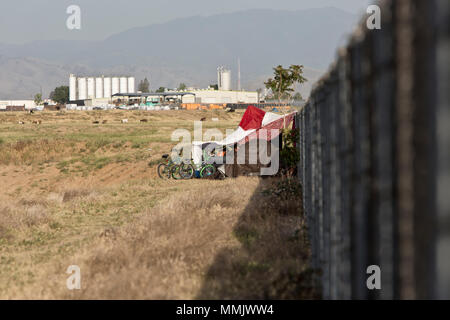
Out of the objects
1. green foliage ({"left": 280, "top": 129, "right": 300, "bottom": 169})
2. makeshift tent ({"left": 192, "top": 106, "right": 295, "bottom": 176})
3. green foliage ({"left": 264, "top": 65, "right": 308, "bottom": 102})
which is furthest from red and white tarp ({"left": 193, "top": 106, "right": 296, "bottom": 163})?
green foliage ({"left": 264, "top": 65, "right": 308, "bottom": 102})

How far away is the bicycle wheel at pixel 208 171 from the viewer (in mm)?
20047

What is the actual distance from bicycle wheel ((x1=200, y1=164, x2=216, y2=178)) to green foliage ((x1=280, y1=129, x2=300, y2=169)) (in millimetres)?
3398

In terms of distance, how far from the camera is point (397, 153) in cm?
234

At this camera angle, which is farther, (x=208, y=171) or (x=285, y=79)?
(x=285, y=79)

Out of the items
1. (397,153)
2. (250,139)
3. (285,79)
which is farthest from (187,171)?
(397,153)

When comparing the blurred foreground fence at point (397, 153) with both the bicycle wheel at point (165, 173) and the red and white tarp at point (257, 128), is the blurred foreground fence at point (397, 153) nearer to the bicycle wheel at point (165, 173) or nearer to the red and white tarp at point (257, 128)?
the red and white tarp at point (257, 128)

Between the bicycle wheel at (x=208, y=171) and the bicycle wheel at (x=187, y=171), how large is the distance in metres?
0.64

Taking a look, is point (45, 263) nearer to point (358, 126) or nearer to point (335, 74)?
point (335, 74)

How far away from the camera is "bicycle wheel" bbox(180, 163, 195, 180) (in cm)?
2069

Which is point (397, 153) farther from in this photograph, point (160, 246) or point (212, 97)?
point (212, 97)

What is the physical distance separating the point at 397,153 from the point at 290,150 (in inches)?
573

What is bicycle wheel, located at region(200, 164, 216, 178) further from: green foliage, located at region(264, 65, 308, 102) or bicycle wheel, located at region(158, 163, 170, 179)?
green foliage, located at region(264, 65, 308, 102)

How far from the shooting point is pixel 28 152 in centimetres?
3431

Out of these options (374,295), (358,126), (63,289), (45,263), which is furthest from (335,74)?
(45,263)
